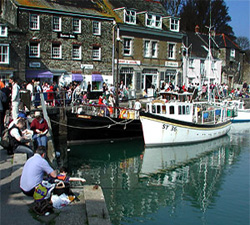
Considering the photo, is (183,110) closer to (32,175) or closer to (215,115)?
(215,115)

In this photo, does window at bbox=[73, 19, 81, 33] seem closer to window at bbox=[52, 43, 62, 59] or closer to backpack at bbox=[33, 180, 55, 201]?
window at bbox=[52, 43, 62, 59]

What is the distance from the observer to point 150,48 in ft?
125

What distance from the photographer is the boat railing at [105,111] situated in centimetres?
2180

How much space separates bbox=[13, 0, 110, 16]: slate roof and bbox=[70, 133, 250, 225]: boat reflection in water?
15.4 m

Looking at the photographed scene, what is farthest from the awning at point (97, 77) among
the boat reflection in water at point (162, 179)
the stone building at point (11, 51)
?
the boat reflection in water at point (162, 179)

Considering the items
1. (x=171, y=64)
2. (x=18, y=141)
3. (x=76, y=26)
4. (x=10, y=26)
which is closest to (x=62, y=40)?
(x=76, y=26)

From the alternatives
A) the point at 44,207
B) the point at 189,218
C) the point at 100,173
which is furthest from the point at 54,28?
the point at 44,207

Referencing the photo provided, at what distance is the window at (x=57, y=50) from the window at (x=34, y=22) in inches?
87.1

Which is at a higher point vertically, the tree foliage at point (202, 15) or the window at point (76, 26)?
the tree foliage at point (202, 15)

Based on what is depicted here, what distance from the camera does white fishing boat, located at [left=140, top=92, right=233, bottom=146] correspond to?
21.3 meters

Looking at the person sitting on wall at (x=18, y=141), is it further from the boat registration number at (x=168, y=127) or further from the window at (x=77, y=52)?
the window at (x=77, y=52)

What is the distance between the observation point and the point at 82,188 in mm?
8727

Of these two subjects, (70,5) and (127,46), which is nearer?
(70,5)

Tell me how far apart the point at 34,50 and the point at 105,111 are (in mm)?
11763
